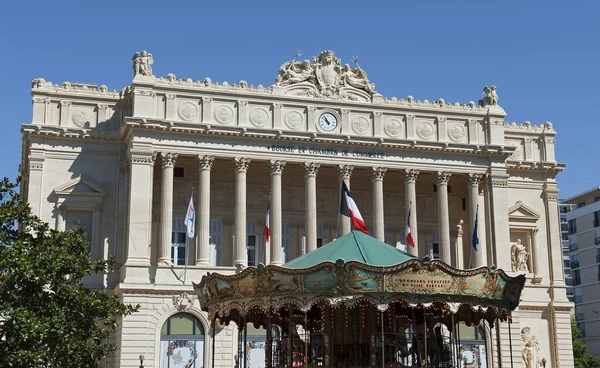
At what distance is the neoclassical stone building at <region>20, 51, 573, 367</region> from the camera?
157ft

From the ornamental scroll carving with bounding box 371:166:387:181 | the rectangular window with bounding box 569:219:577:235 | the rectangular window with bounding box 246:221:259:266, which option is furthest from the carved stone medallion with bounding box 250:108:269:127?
the rectangular window with bounding box 569:219:577:235

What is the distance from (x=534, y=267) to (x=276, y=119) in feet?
61.6

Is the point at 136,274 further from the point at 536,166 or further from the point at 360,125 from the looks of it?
the point at 536,166

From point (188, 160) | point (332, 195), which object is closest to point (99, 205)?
point (188, 160)

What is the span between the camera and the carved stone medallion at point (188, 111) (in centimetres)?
4972

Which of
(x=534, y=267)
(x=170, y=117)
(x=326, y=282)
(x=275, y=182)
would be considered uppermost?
(x=170, y=117)

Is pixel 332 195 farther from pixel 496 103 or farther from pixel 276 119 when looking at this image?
pixel 496 103

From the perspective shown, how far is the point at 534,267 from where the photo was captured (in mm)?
57156

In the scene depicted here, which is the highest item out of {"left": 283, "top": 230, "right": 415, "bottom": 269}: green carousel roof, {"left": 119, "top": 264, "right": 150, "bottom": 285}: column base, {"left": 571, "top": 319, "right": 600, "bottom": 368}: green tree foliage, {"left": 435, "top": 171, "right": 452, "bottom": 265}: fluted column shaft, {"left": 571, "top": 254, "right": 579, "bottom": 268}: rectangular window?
{"left": 571, "top": 254, "right": 579, "bottom": 268}: rectangular window

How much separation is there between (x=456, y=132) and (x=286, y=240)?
1164 cm

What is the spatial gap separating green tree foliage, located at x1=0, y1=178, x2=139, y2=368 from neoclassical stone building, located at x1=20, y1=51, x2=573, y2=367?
36.9 feet

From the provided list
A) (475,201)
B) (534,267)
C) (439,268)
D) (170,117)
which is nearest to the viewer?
(439,268)

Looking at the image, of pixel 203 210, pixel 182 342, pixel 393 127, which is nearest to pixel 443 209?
pixel 393 127

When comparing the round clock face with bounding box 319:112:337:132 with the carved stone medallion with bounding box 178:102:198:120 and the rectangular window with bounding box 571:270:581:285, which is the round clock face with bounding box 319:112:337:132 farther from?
the rectangular window with bounding box 571:270:581:285
